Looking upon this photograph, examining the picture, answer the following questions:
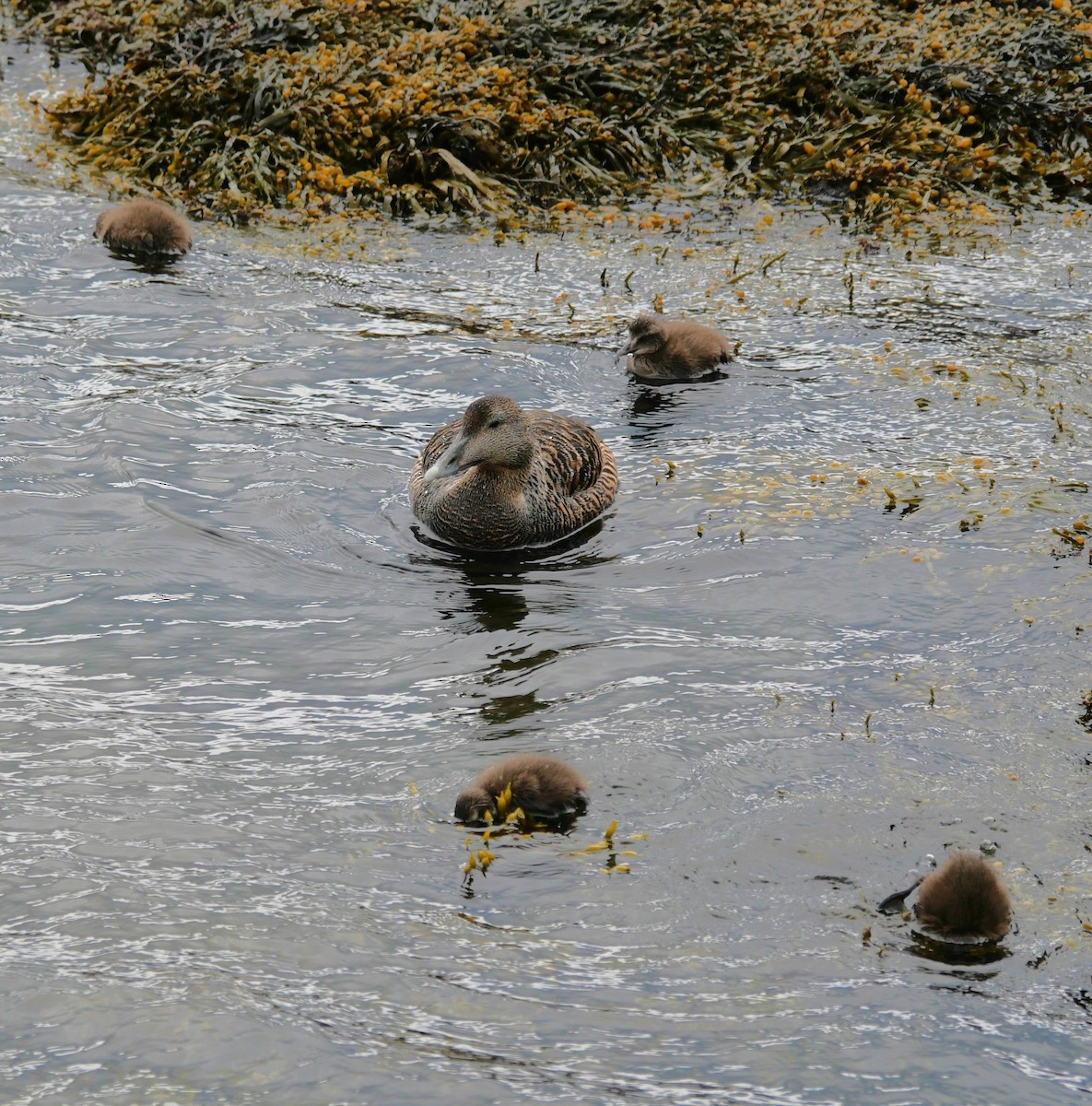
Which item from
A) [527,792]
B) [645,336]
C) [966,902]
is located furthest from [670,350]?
[966,902]

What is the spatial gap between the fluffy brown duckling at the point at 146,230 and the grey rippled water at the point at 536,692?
22cm

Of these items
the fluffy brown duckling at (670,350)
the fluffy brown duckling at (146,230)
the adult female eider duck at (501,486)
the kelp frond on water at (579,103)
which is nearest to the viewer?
the adult female eider duck at (501,486)

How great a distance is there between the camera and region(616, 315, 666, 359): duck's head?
1096cm

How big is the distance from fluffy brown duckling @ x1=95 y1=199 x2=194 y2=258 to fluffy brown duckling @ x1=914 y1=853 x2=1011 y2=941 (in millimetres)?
9421

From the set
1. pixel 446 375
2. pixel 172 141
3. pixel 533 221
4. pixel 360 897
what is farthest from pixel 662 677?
pixel 172 141

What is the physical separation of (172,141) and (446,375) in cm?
551

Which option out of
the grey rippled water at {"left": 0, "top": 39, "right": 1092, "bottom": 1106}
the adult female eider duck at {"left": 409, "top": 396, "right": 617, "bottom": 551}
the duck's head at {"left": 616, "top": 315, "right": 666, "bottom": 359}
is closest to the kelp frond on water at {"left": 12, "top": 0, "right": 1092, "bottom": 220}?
the grey rippled water at {"left": 0, "top": 39, "right": 1092, "bottom": 1106}

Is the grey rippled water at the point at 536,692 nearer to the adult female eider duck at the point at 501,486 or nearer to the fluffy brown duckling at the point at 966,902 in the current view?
the fluffy brown duckling at the point at 966,902

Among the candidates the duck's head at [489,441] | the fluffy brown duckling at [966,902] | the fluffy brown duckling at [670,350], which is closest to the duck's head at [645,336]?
the fluffy brown duckling at [670,350]

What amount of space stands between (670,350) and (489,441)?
2546 mm

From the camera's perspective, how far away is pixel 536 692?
7.11 m

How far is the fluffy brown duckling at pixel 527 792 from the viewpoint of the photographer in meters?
5.89

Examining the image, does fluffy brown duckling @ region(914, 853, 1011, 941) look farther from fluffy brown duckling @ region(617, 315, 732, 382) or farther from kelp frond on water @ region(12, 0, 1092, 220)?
kelp frond on water @ region(12, 0, 1092, 220)

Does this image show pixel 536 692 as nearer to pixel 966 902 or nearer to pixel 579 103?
pixel 966 902
